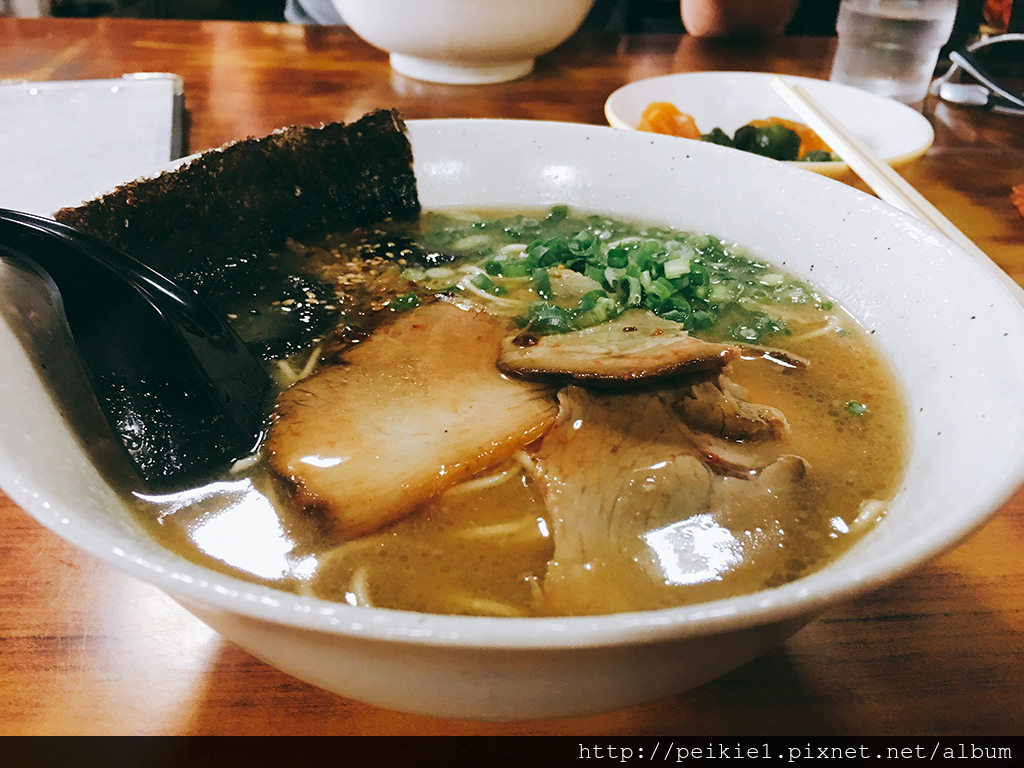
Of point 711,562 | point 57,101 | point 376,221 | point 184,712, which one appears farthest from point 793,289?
point 57,101

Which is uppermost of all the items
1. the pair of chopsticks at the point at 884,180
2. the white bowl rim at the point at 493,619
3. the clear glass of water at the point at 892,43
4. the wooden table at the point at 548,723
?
the clear glass of water at the point at 892,43

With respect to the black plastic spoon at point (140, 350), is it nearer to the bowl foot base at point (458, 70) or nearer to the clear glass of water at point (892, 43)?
the bowl foot base at point (458, 70)

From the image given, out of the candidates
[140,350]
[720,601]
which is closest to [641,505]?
[720,601]

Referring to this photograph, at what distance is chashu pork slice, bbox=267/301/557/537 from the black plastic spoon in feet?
0.32

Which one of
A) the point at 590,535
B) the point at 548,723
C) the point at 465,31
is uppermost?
the point at 465,31

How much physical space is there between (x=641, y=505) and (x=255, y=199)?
1.07 metres

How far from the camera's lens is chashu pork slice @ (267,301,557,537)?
962 mm

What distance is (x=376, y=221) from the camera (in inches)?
68.2

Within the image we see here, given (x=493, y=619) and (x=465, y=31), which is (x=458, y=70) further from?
(x=493, y=619)

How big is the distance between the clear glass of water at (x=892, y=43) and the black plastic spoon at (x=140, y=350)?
3160 mm

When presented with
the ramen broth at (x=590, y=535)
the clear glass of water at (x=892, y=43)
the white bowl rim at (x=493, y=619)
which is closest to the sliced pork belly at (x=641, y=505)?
the ramen broth at (x=590, y=535)

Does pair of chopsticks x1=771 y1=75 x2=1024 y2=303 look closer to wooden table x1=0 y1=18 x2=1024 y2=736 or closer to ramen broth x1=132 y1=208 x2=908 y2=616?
ramen broth x1=132 y1=208 x2=908 y2=616

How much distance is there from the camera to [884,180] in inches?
61.7

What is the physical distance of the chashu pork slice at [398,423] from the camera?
96 cm
